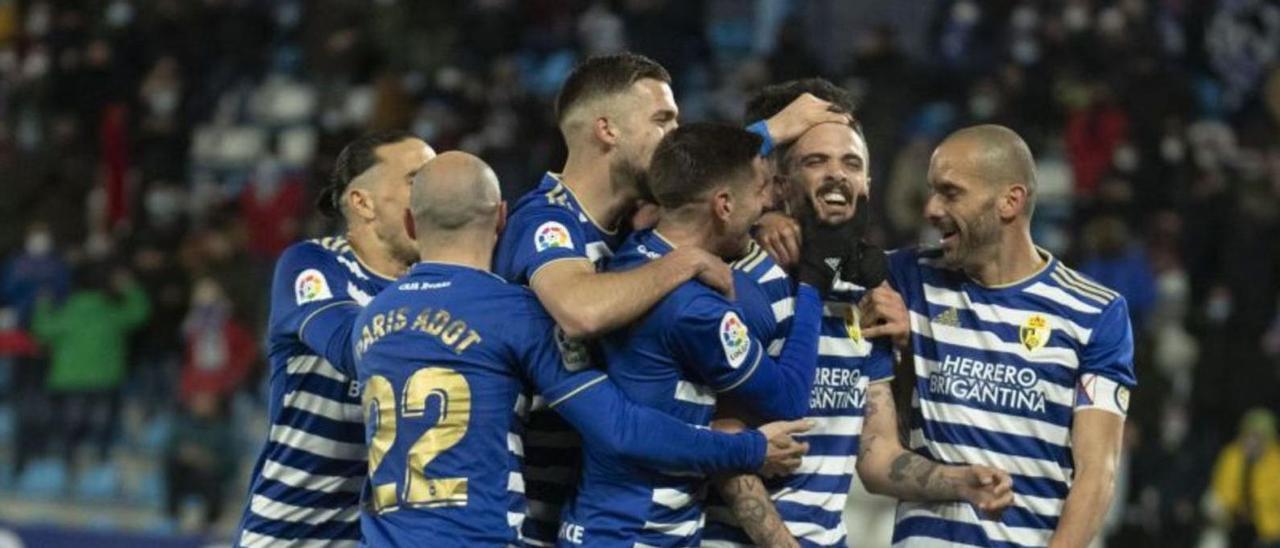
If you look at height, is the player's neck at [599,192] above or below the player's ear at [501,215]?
above

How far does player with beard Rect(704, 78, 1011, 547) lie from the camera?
6.10 meters

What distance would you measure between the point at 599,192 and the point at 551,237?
1.26 ft

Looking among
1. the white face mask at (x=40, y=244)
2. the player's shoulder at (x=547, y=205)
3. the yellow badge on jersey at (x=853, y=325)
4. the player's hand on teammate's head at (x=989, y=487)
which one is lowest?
the player's hand on teammate's head at (x=989, y=487)

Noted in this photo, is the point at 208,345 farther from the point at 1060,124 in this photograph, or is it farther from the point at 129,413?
the point at 1060,124

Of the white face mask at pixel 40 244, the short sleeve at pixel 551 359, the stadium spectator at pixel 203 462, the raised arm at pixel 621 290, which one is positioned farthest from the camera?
the white face mask at pixel 40 244

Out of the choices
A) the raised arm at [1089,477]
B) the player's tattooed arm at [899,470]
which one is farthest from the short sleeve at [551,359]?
the raised arm at [1089,477]

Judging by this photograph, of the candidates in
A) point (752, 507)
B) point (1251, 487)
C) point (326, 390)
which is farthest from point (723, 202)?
point (1251, 487)

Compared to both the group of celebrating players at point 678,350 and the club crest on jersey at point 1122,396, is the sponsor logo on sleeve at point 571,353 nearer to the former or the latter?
the group of celebrating players at point 678,350

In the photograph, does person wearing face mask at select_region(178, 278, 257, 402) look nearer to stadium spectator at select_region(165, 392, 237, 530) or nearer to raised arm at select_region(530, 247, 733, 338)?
stadium spectator at select_region(165, 392, 237, 530)

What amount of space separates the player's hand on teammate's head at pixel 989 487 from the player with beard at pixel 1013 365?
0.11 m

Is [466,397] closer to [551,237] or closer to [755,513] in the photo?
[551,237]

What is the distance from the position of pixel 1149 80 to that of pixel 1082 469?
38.9 feet

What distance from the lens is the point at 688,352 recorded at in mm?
5836

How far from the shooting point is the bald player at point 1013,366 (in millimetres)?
6457
